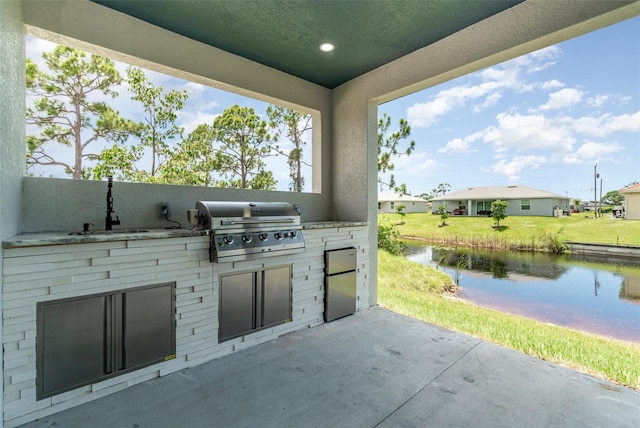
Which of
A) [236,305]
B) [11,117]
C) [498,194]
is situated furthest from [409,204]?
[11,117]

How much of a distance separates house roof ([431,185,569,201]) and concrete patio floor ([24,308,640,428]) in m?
5.53

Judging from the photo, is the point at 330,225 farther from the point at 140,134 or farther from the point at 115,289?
the point at 140,134

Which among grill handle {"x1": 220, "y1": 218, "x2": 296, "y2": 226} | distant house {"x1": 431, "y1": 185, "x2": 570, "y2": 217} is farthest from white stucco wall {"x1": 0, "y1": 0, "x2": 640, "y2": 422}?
distant house {"x1": 431, "y1": 185, "x2": 570, "y2": 217}

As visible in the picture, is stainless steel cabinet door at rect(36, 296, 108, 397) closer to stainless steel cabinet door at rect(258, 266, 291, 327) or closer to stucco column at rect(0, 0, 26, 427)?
stucco column at rect(0, 0, 26, 427)

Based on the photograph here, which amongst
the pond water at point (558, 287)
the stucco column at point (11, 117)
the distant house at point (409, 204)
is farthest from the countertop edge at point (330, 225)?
the distant house at point (409, 204)

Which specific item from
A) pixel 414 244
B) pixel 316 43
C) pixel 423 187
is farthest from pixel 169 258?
pixel 414 244

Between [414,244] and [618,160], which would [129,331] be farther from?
[414,244]

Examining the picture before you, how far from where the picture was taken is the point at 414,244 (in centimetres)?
1044

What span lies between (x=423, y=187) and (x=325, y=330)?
21.1 ft

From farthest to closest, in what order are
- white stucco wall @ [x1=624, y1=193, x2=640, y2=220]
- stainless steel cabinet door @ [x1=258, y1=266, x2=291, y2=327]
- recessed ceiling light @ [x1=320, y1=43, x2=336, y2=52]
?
white stucco wall @ [x1=624, y1=193, x2=640, y2=220]
recessed ceiling light @ [x1=320, y1=43, x2=336, y2=52]
stainless steel cabinet door @ [x1=258, y1=266, x2=291, y2=327]

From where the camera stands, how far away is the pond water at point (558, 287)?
4371 millimetres

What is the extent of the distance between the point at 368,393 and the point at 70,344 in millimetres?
2018

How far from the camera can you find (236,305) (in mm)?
2598

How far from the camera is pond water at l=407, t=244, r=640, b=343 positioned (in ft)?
14.3
